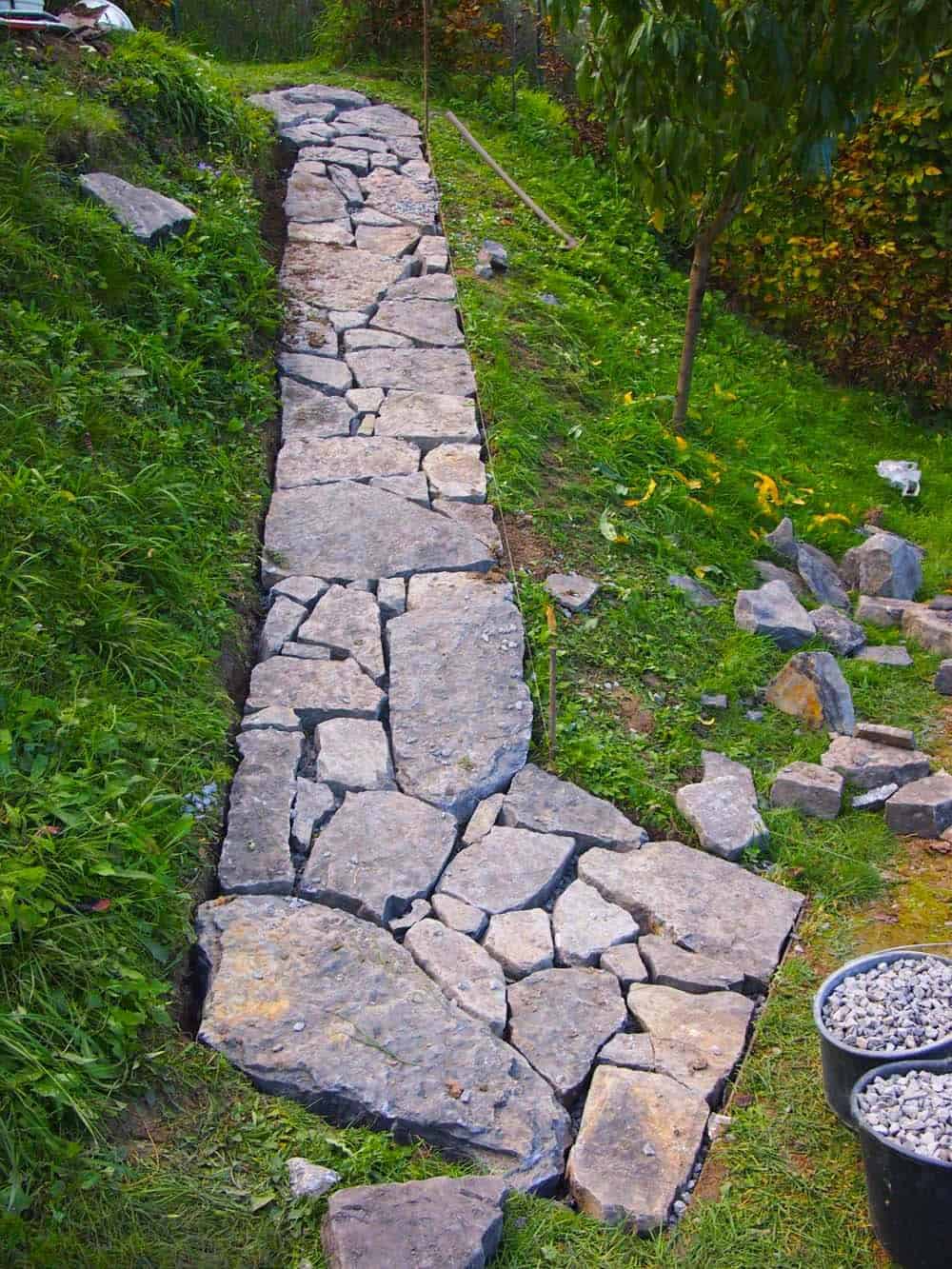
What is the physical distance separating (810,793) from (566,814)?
0.89m

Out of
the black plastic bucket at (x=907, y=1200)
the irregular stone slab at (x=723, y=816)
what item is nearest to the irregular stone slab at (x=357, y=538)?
the irregular stone slab at (x=723, y=816)

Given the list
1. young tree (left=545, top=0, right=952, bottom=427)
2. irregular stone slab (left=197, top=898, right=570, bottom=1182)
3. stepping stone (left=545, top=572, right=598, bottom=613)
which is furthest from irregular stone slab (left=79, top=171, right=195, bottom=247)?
irregular stone slab (left=197, top=898, right=570, bottom=1182)

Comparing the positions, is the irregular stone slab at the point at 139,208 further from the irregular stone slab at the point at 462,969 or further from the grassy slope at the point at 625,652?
the irregular stone slab at the point at 462,969

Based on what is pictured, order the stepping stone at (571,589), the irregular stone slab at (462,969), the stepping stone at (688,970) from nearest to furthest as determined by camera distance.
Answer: the irregular stone slab at (462,969), the stepping stone at (688,970), the stepping stone at (571,589)

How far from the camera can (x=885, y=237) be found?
7656 mm

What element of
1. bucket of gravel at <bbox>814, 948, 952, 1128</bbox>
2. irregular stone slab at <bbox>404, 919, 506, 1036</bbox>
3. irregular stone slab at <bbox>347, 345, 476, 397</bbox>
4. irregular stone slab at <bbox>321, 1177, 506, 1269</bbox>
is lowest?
irregular stone slab at <bbox>404, 919, 506, 1036</bbox>

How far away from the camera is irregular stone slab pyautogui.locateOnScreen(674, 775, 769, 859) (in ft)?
12.6

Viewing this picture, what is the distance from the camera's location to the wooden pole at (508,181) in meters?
8.22

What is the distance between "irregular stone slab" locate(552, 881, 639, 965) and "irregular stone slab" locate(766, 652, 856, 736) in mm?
1380

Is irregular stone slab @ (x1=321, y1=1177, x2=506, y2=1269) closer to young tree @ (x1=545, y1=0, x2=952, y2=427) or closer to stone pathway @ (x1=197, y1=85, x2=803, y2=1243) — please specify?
stone pathway @ (x1=197, y1=85, x2=803, y2=1243)

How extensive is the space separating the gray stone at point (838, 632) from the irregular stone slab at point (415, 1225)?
3205 millimetres

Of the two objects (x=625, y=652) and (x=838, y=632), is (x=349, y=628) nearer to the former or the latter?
(x=625, y=652)

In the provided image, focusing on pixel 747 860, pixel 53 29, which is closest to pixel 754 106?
pixel 747 860

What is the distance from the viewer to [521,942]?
11.3ft
